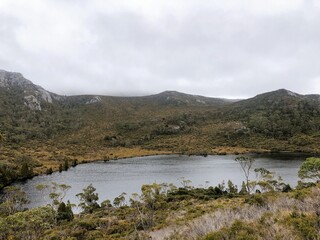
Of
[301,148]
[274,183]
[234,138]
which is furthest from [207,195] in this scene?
[234,138]

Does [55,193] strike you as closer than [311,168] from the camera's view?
Yes

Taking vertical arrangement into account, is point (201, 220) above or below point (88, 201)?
above

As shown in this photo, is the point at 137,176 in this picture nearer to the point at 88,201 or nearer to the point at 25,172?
the point at 88,201

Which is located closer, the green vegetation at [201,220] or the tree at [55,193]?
the green vegetation at [201,220]

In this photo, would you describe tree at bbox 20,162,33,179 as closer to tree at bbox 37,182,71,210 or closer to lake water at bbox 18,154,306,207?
lake water at bbox 18,154,306,207

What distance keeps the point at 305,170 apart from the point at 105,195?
47002 mm

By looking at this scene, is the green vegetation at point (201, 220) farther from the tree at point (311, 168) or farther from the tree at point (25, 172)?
the tree at point (25, 172)

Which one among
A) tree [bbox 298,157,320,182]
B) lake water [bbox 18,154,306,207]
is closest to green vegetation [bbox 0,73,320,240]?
tree [bbox 298,157,320,182]

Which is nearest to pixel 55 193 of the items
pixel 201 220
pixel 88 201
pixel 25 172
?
pixel 88 201

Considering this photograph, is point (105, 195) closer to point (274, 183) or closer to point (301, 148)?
point (274, 183)

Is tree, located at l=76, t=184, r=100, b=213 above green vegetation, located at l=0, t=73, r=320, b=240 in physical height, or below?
below

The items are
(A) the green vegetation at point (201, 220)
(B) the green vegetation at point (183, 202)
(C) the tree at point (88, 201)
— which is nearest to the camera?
(A) the green vegetation at point (201, 220)

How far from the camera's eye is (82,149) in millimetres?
171125

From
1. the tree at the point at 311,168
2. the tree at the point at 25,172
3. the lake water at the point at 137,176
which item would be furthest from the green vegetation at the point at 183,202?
the lake water at the point at 137,176
